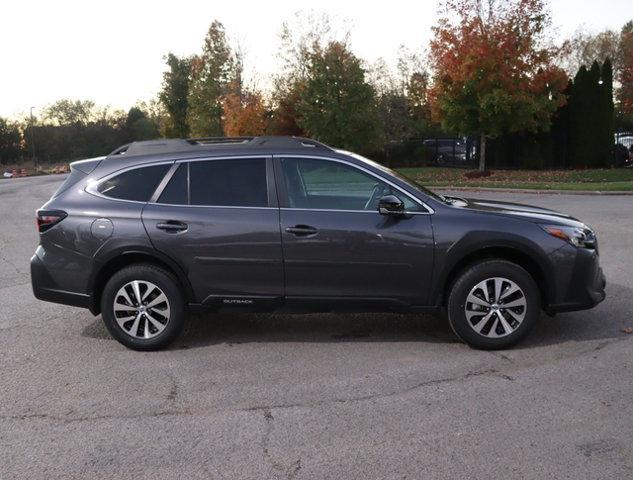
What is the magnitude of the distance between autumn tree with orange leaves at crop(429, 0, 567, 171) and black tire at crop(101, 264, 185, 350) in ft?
72.2

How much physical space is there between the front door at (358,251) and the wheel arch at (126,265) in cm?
89

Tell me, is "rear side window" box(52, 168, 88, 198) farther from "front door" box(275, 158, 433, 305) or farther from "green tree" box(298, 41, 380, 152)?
"green tree" box(298, 41, 380, 152)

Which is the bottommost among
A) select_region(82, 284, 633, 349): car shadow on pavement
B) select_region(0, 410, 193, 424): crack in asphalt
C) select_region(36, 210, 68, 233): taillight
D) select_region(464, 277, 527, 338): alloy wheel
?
select_region(0, 410, 193, 424): crack in asphalt

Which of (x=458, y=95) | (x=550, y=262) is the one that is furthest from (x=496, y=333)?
(x=458, y=95)

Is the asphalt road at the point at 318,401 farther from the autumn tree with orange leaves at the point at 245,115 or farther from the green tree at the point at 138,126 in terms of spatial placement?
the green tree at the point at 138,126

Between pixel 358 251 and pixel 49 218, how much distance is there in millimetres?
2686

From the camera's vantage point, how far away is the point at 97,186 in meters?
5.59

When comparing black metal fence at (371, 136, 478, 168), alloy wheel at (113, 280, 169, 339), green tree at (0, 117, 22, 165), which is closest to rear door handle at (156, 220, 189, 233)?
alloy wheel at (113, 280, 169, 339)

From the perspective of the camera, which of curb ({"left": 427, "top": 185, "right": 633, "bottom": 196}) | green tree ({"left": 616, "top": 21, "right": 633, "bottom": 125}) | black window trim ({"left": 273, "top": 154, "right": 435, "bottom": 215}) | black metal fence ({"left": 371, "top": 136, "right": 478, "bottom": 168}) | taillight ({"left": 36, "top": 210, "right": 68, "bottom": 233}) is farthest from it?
green tree ({"left": 616, "top": 21, "right": 633, "bottom": 125})

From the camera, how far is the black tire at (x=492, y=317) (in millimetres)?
5172

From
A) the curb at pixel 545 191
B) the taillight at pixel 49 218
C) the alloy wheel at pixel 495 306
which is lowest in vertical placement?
the alloy wheel at pixel 495 306

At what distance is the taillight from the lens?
18.0 feet

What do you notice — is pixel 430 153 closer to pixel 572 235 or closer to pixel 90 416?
pixel 572 235

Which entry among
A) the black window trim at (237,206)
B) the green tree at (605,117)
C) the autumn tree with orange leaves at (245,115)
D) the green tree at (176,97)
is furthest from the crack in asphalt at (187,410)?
the green tree at (176,97)
